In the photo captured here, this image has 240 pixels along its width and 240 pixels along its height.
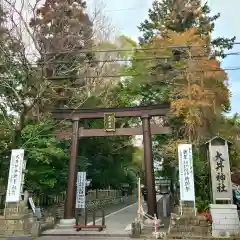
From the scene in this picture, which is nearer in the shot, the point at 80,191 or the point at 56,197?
the point at 80,191

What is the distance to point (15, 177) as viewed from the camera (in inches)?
518

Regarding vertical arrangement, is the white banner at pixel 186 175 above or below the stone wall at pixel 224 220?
above

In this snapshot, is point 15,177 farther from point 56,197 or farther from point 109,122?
point 56,197

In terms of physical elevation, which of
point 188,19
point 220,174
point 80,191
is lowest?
point 80,191

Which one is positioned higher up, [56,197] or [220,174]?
[220,174]

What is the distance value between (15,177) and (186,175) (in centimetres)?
765

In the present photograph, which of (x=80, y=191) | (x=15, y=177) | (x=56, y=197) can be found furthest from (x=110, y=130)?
(x=56, y=197)

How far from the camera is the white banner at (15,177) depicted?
12805mm

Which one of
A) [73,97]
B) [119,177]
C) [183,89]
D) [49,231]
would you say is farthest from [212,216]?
[119,177]

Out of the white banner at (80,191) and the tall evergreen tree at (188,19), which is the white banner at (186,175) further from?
the tall evergreen tree at (188,19)

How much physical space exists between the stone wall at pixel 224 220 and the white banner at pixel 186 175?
1116 millimetres

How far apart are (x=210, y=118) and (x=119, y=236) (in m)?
9.03

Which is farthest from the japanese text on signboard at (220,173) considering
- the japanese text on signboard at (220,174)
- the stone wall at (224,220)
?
the stone wall at (224,220)

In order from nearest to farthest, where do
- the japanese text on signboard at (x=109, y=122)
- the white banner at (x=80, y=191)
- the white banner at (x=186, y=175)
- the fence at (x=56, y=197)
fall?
the white banner at (x=186, y=175) < the white banner at (x=80, y=191) < the japanese text on signboard at (x=109, y=122) < the fence at (x=56, y=197)
